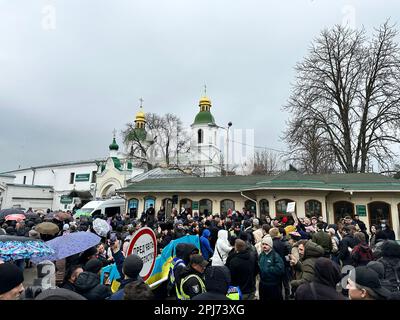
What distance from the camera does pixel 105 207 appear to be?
2386 centimetres

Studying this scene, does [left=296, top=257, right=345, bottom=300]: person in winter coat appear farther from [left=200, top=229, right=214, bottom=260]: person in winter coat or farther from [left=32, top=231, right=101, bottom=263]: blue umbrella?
[left=200, top=229, right=214, bottom=260]: person in winter coat

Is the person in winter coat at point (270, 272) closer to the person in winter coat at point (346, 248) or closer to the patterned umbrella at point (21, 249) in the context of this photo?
the person in winter coat at point (346, 248)

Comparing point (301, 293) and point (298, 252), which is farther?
point (298, 252)

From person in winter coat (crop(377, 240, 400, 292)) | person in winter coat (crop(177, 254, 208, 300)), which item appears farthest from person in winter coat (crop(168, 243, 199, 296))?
person in winter coat (crop(377, 240, 400, 292))

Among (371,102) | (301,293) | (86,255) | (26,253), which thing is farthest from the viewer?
(371,102)

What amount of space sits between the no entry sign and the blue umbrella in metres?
1.22

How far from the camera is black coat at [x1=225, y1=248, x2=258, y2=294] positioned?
489 cm

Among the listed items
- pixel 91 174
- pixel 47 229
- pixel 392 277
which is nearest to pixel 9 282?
pixel 392 277

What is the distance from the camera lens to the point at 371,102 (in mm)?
23281

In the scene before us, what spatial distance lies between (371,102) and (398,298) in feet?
81.1

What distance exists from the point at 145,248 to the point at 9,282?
1.88 meters

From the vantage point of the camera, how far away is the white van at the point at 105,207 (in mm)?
22594
